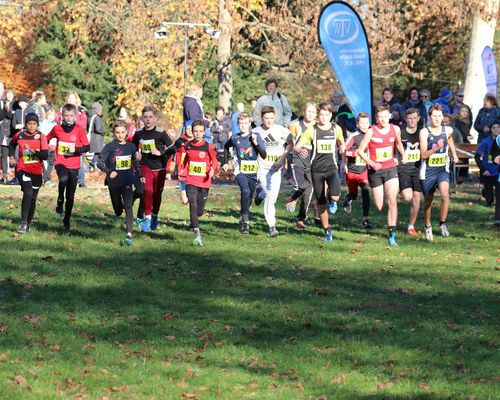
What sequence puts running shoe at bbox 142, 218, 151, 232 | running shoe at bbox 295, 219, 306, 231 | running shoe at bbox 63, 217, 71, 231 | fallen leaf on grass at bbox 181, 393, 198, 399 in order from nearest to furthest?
fallen leaf on grass at bbox 181, 393, 198, 399, running shoe at bbox 63, 217, 71, 231, running shoe at bbox 142, 218, 151, 232, running shoe at bbox 295, 219, 306, 231

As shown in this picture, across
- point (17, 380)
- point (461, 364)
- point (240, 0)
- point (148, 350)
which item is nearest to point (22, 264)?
point (148, 350)

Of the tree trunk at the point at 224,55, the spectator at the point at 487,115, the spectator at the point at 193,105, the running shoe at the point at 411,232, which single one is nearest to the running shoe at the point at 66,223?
the spectator at the point at 193,105

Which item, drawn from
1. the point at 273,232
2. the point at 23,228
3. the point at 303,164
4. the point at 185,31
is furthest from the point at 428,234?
the point at 185,31

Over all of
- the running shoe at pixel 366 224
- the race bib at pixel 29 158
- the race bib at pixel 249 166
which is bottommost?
the running shoe at pixel 366 224

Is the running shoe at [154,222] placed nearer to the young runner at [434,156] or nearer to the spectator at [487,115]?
the young runner at [434,156]

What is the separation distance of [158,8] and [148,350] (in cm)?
2794

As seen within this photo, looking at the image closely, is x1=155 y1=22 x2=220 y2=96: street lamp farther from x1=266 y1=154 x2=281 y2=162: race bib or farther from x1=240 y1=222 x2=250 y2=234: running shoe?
x1=266 y1=154 x2=281 y2=162: race bib

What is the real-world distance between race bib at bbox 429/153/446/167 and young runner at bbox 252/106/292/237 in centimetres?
204

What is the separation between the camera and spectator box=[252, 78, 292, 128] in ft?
73.2

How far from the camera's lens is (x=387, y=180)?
17141 millimetres

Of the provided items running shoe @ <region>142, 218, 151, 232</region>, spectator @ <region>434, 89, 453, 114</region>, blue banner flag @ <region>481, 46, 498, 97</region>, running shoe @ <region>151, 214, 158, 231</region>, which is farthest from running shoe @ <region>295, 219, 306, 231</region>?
blue banner flag @ <region>481, 46, 498, 97</region>

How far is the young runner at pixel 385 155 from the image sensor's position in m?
17.0

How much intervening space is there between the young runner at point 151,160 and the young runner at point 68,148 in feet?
2.60

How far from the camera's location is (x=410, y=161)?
1758 cm
